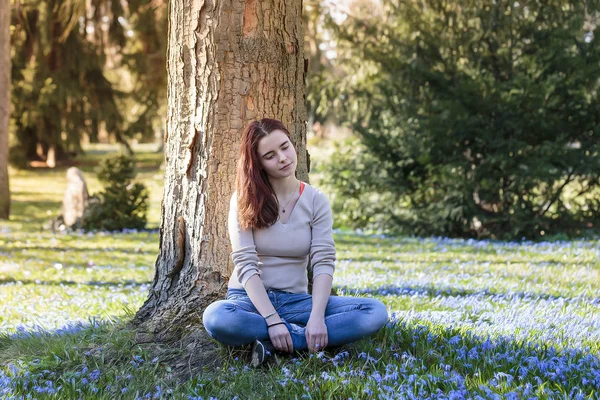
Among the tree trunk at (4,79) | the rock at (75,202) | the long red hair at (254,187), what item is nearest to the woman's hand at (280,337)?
the long red hair at (254,187)

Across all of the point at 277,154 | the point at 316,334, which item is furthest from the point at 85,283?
the point at 316,334

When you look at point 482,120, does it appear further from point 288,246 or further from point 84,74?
point 84,74

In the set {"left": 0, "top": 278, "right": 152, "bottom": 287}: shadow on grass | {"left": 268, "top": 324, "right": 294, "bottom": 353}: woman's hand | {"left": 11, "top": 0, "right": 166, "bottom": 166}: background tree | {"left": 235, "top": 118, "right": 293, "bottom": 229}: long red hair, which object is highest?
{"left": 11, "top": 0, "right": 166, "bottom": 166}: background tree

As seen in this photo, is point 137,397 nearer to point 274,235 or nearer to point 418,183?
point 274,235

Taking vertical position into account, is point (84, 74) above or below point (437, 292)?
above

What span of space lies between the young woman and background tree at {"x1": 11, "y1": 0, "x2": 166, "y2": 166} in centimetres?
1926

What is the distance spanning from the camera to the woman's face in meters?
3.92

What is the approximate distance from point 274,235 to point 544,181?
8.08 metres

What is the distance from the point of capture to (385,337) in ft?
13.5

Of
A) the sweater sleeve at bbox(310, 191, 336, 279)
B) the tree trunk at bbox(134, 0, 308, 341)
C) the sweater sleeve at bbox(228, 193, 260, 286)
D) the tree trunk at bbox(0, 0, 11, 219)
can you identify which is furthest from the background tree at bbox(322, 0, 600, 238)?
the sweater sleeve at bbox(228, 193, 260, 286)

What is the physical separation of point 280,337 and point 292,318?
9.8 inches

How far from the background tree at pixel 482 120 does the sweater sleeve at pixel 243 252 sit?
756 centimetres

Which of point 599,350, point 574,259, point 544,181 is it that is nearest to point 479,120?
point 544,181

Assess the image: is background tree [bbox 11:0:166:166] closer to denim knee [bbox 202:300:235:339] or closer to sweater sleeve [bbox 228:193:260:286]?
sweater sleeve [bbox 228:193:260:286]
